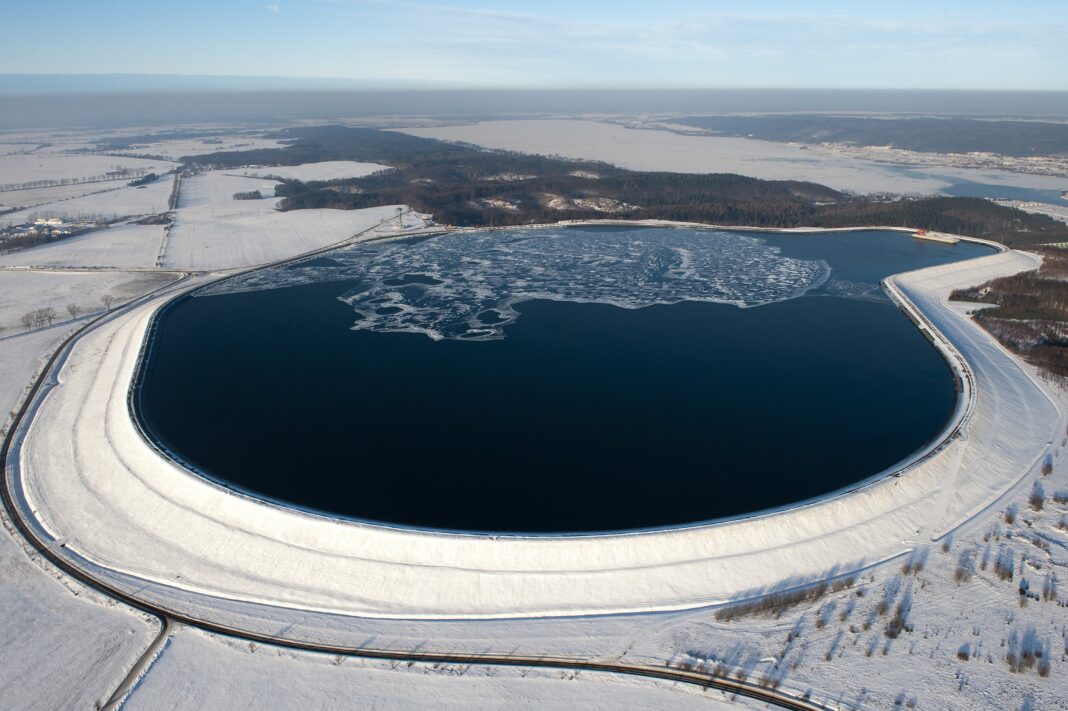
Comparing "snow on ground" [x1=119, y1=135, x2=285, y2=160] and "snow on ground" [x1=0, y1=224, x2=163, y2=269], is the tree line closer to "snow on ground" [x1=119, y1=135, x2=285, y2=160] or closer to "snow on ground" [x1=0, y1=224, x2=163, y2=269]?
"snow on ground" [x1=0, y1=224, x2=163, y2=269]

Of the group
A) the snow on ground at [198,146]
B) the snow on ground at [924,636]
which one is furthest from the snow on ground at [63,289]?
the snow on ground at [198,146]

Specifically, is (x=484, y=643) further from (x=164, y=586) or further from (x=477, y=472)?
(x=164, y=586)

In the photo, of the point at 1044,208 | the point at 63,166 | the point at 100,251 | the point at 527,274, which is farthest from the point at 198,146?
the point at 1044,208

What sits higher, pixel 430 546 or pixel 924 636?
pixel 430 546

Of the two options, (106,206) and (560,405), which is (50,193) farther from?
(560,405)

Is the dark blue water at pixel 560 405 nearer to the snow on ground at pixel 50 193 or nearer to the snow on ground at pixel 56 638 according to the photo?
the snow on ground at pixel 56 638

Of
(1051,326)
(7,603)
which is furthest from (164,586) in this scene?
(1051,326)

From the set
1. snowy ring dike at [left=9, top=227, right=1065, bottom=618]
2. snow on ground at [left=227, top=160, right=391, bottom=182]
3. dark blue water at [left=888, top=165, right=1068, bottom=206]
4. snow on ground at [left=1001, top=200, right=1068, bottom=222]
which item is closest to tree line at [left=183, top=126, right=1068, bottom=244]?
snow on ground at [left=1001, top=200, right=1068, bottom=222]

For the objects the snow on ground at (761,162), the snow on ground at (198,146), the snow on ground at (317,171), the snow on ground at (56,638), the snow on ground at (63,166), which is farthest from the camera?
the snow on ground at (198,146)
